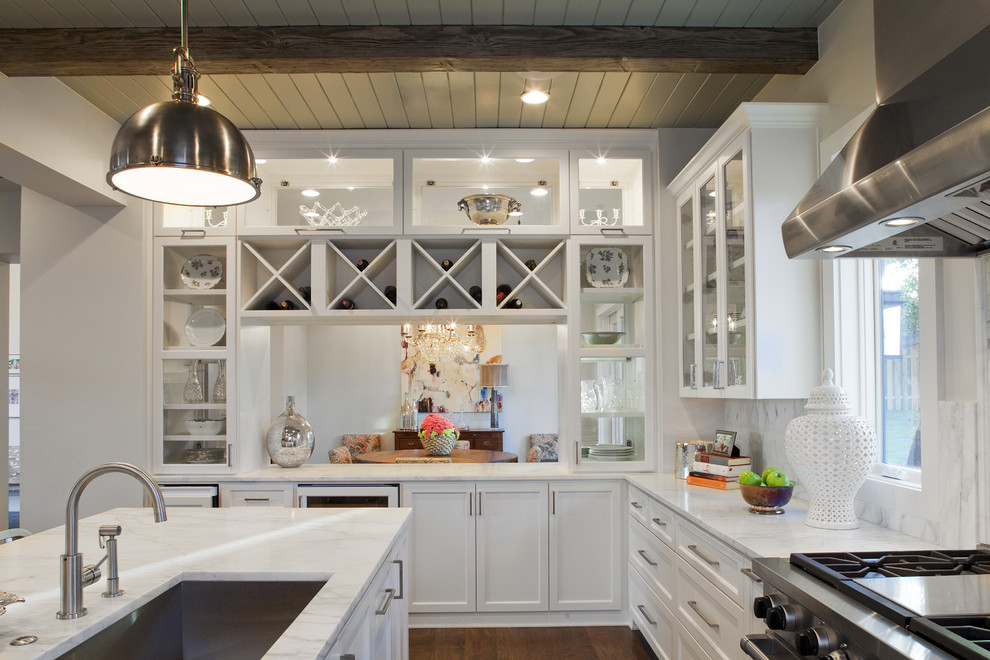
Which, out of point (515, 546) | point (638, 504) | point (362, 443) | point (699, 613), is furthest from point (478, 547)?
point (362, 443)

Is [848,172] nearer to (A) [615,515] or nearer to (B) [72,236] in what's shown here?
(A) [615,515]

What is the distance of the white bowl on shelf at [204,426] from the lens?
4.02 meters

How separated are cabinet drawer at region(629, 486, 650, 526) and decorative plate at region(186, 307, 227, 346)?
249cm

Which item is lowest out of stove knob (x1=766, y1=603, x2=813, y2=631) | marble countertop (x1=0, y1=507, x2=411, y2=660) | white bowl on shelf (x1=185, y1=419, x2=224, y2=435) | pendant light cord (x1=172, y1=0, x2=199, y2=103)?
stove knob (x1=766, y1=603, x2=813, y2=631)

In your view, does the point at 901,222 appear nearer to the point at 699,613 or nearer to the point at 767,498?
the point at 767,498

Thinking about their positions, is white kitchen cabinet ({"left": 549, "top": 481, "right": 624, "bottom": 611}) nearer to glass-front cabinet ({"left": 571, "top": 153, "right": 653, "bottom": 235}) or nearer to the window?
glass-front cabinet ({"left": 571, "top": 153, "right": 653, "bottom": 235})

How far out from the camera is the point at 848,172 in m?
1.72

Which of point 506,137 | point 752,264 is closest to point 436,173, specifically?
point 506,137

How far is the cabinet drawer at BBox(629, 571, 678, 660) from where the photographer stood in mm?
3062

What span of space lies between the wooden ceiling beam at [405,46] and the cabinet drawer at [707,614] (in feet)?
6.94

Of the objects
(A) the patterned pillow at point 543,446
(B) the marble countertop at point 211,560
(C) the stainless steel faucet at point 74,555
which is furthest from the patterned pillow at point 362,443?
(C) the stainless steel faucet at point 74,555

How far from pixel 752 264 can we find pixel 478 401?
4554 mm

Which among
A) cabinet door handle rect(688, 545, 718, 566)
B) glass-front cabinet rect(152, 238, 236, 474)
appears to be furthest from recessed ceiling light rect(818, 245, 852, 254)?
glass-front cabinet rect(152, 238, 236, 474)

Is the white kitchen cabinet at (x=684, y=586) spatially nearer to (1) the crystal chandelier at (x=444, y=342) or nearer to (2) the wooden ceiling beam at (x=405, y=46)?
(2) the wooden ceiling beam at (x=405, y=46)
